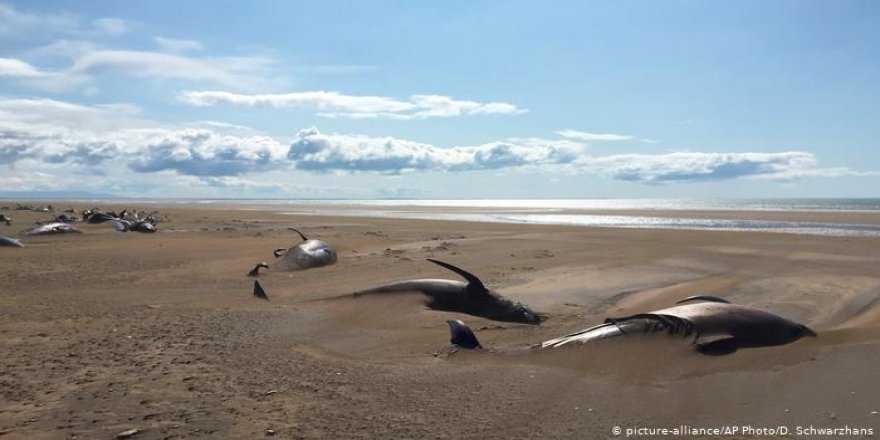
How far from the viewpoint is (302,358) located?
5816 millimetres

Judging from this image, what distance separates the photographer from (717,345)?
5637mm

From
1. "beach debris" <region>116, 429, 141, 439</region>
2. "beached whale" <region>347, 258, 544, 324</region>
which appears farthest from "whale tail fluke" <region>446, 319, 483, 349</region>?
"beach debris" <region>116, 429, 141, 439</region>

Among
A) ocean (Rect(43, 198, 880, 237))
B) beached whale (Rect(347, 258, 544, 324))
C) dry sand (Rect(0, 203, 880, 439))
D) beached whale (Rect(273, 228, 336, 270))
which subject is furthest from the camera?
ocean (Rect(43, 198, 880, 237))

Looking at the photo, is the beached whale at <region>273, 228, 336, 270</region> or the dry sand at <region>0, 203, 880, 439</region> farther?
the beached whale at <region>273, 228, 336, 270</region>

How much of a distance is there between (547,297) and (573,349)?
3.74 m

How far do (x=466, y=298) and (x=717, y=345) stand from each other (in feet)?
11.6

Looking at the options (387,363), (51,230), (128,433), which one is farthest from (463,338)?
(51,230)

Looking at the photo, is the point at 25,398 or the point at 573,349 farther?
the point at 573,349

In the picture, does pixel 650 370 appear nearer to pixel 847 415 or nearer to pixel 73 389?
pixel 847 415

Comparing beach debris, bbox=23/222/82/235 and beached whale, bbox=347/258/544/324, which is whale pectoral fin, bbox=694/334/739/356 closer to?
beached whale, bbox=347/258/544/324

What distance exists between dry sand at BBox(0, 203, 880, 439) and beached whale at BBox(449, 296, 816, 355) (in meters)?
0.16

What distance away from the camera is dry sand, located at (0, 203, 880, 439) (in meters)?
4.14

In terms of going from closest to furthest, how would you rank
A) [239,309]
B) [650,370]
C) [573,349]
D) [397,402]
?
[397,402] → [650,370] → [573,349] → [239,309]

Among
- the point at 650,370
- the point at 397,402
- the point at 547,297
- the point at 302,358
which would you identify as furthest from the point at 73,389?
the point at 547,297
